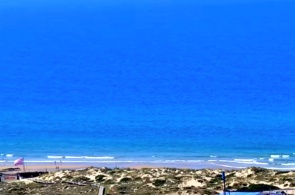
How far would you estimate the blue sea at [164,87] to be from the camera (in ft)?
239

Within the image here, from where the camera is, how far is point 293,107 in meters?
86.2

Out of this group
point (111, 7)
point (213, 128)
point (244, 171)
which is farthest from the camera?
point (111, 7)

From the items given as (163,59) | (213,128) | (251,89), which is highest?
(163,59)

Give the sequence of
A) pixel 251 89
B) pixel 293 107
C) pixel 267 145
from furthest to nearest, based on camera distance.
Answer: pixel 251 89 < pixel 293 107 < pixel 267 145

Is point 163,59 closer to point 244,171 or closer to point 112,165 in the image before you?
point 112,165

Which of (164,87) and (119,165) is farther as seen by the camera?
(164,87)

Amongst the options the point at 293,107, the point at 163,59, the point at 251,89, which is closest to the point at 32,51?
the point at 163,59

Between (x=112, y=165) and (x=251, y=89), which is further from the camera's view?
(x=251, y=89)

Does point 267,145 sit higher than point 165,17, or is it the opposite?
point 165,17

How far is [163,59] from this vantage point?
122 m

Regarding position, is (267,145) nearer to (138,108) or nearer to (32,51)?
(138,108)

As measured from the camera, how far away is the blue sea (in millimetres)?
72938

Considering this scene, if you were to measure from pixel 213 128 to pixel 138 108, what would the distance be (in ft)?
44.3

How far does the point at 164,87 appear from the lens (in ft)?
334
